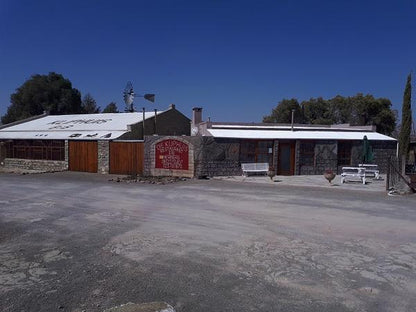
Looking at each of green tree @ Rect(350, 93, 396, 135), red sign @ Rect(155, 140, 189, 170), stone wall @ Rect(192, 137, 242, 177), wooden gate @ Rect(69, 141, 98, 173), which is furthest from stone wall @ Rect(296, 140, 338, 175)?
green tree @ Rect(350, 93, 396, 135)

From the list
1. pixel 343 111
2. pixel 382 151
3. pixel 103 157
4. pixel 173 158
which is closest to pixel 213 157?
pixel 173 158

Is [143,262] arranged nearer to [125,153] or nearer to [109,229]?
[109,229]

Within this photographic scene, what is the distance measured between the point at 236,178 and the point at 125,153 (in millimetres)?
7982

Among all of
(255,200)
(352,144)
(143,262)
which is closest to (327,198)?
(255,200)

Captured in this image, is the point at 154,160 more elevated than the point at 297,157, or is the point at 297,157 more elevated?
the point at 297,157

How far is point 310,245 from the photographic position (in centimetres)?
812

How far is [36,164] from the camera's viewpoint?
1218 inches

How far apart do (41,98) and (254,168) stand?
1819 inches

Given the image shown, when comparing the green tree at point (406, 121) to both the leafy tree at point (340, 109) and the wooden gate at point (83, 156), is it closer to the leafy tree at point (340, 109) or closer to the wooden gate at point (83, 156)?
the wooden gate at point (83, 156)

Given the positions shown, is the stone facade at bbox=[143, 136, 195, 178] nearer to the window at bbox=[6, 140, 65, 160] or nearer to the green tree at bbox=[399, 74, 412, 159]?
the window at bbox=[6, 140, 65, 160]

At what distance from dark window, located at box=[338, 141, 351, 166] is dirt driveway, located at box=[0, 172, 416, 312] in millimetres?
11800

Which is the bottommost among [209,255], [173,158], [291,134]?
Answer: [209,255]

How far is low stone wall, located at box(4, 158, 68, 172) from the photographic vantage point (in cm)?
2920

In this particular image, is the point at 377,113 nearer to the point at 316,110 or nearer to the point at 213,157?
the point at 316,110
